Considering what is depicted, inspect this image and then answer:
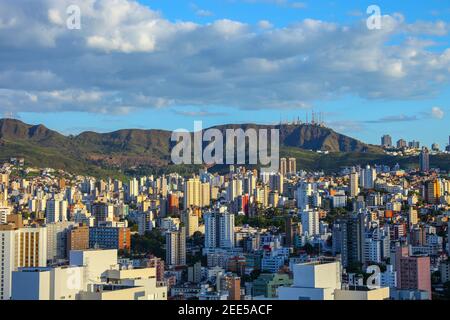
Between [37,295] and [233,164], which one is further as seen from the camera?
[233,164]

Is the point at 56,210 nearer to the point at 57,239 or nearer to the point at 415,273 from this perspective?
the point at 57,239

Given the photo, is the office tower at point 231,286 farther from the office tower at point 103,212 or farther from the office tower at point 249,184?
the office tower at point 249,184

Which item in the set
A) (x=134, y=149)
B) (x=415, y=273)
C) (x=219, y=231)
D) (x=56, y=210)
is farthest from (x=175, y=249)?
(x=134, y=149)

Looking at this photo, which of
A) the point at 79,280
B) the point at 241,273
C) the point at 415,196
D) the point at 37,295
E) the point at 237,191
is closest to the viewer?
the point at 37,295

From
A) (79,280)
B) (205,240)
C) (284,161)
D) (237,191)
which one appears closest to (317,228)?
(205,240)

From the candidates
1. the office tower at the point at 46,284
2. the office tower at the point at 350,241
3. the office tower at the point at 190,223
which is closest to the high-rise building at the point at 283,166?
the office tower at the point at 190,223

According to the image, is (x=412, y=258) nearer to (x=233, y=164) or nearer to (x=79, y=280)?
(x=79, y=280)

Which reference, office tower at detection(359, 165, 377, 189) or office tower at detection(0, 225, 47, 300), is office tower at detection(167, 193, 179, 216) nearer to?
office tower at detection(359, 165, 377, 189)
